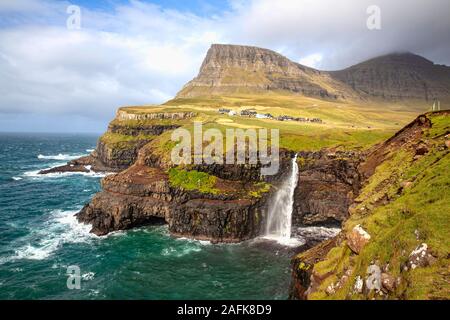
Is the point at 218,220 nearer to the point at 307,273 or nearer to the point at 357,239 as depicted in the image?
the point at 307,273

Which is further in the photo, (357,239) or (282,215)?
(282,215)

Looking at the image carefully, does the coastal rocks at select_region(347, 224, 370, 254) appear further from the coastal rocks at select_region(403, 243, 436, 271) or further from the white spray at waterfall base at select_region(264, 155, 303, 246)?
the white spray at waterfall base at select_region(264, 155, 303, 246)

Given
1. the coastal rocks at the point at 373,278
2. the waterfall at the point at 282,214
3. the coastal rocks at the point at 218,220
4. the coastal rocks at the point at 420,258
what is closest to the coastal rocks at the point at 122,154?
the coastal rocks at the point at 218,220

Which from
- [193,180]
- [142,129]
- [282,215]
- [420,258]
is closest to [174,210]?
[193,180]

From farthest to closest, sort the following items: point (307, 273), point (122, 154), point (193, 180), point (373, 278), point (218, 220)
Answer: point (122, 154) < point (193, 180) < point (218, 220) < point (307, 273) < point (373, 278)

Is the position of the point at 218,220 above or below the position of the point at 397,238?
below

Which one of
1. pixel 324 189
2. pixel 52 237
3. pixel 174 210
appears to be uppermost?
pixel 324 189
